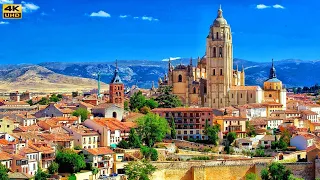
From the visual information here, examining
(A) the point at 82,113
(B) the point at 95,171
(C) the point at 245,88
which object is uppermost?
(C) the point at 245,88

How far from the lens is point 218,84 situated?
7181cm

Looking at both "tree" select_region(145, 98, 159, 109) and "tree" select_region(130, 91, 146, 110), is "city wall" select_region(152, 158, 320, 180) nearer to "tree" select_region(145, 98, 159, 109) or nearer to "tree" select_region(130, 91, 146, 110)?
"tree" select_region(145, 98, 159, 109)

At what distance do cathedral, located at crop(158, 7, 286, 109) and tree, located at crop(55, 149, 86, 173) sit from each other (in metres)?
31.4

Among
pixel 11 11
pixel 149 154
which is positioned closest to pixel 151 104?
pixel 149 154

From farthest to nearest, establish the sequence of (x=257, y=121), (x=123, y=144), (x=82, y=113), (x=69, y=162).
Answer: (x=257, y=121) < (x=82, y=113) < (x=123, y=144) < (x=69, y=162)

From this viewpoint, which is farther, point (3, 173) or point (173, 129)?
point (173, 129)

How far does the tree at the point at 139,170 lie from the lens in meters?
41.0

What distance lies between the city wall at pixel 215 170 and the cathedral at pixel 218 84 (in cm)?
2547

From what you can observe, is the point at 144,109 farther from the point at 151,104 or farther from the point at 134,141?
the point at 134,141

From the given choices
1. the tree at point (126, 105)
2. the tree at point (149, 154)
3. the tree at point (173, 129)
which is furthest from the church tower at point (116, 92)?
the tree at point (149, 154)

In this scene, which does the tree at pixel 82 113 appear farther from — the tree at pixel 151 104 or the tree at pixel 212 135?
the tree at pixel 212 135

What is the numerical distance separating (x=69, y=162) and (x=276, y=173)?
12.7 meters

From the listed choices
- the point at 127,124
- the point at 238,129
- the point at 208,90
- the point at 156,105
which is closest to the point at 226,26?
the point at 208,90

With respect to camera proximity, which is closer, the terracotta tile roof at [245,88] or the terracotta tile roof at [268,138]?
the terracotta tile roof at [268,138]
